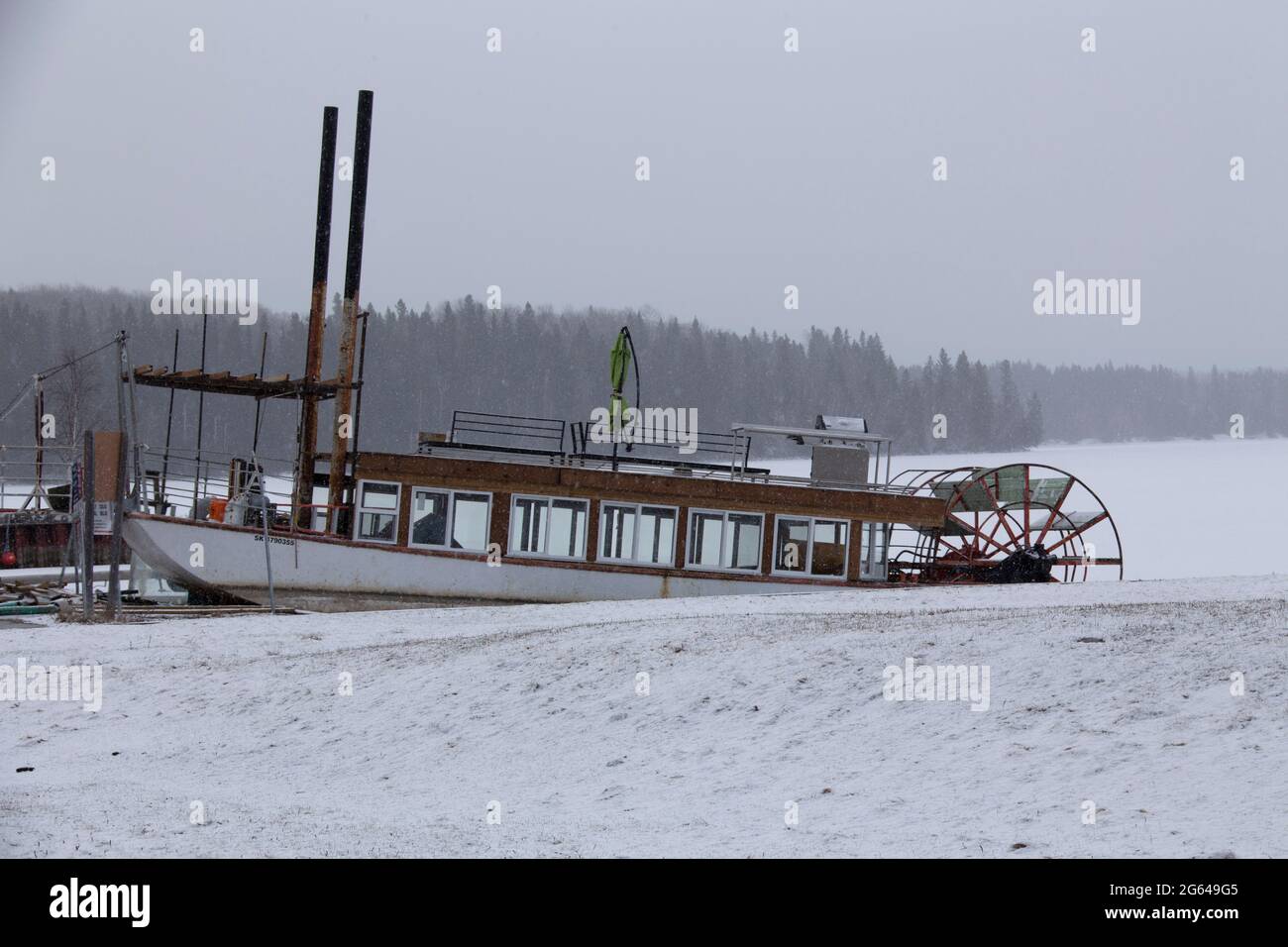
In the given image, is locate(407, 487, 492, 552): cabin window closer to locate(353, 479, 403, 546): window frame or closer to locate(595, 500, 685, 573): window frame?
locate(353, 479, 403, 546): window frame

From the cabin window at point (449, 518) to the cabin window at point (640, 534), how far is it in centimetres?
223

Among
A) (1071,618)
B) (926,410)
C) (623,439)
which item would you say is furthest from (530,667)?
(926,410)

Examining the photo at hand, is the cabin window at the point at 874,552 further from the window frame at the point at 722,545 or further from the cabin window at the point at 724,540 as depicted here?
the cabin window at the point at 724,540

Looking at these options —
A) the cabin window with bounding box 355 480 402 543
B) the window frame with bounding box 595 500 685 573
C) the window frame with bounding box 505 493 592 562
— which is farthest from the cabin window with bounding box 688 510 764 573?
the cabin window with bounding box 355 480 402 543

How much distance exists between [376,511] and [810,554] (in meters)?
7.99

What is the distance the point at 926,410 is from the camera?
116 metres

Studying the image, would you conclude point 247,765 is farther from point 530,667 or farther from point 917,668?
point 917,668

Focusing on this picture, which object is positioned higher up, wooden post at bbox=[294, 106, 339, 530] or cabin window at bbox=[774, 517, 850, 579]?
wooden post at bbox=[294, 106, 339, 530]

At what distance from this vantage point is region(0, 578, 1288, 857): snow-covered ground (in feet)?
26.8

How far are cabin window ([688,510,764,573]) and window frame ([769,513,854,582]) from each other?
1.05 feet

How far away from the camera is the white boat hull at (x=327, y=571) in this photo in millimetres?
24672

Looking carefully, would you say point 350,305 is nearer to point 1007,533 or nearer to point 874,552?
point 874,552

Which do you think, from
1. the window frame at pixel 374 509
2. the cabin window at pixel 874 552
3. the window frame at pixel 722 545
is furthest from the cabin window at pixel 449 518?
the cabin window at pixel 874 552
